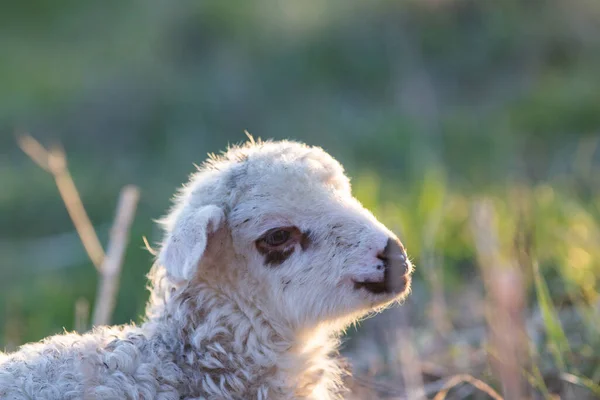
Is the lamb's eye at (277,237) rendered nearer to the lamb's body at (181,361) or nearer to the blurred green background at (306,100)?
the lamb's body at (181,361)

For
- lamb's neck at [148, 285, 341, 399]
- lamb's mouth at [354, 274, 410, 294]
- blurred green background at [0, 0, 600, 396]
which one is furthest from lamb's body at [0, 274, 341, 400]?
blurred green background at [0, 0, 600, 396]

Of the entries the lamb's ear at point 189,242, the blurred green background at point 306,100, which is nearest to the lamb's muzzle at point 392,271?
the lamb's ear at point 189,242

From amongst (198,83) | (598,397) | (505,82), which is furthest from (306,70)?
(598,397)

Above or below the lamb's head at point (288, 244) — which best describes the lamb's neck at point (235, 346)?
below

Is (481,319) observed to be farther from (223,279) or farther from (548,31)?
(548,31)

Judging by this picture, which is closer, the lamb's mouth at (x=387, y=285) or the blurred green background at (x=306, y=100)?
the lamb's mouth at (x=387, y=285)

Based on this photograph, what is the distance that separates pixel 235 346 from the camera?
11.0ft

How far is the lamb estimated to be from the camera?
10.5 feet

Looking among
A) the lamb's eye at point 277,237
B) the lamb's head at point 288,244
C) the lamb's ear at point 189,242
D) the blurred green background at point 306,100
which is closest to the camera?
the lamb's ear at point 189,242

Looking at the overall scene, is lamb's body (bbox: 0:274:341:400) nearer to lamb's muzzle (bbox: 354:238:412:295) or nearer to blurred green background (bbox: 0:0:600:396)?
lamb's muzzle (bbox: 354:238:412:295)

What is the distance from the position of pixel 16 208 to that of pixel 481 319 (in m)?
7.08

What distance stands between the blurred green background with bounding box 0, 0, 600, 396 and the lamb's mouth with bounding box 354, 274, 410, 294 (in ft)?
14.6

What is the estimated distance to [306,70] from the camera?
41.2 ft

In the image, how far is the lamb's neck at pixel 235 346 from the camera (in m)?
3.27
